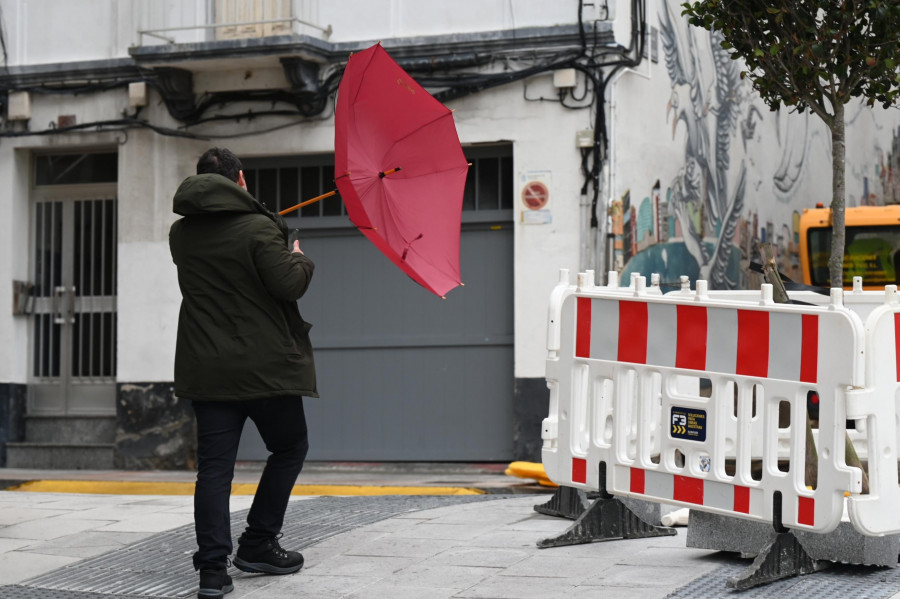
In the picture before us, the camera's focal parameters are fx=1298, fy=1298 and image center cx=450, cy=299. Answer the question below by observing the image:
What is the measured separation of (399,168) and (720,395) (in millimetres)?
1883

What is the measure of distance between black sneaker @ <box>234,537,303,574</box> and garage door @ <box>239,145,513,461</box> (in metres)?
6.27

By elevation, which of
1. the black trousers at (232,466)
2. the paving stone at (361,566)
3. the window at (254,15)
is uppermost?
the window at (254,15)

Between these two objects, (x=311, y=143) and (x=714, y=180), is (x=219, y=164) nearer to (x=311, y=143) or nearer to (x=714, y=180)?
(x=311, y=143)

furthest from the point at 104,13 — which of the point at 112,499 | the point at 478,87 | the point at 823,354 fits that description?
the point at 823,354

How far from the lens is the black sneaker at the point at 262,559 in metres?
5.67

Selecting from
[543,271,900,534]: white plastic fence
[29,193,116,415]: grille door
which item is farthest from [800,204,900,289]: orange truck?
[543,271,900,534]: white plastic fence

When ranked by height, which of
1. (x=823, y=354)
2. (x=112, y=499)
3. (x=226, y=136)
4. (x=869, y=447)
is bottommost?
(x=112, y=499)

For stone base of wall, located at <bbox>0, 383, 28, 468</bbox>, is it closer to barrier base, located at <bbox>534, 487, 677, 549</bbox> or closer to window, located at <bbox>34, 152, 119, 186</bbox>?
window, located at <bbox>34, 152, 119, 186</bbox>

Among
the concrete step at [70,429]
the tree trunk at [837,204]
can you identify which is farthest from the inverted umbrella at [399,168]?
the concrete step at [70,429]

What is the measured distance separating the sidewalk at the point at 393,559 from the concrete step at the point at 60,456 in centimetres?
459

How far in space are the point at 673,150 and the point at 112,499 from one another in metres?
7.10

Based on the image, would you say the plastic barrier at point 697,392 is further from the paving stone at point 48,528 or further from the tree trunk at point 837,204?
the paving stone at point 48,528

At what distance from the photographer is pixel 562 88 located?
38.2 feet

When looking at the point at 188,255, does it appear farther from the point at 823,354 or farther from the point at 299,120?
the point at 299,120
